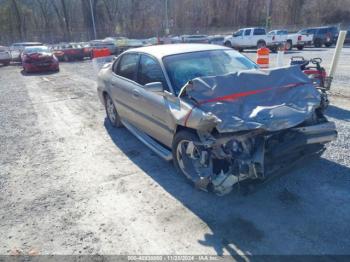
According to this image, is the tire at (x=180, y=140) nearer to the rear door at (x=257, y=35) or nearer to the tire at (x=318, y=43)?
the rear door at (x=257, y=35)

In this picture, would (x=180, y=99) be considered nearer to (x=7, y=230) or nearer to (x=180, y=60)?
(x=180, y=60)

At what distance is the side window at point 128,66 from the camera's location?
16.5ft

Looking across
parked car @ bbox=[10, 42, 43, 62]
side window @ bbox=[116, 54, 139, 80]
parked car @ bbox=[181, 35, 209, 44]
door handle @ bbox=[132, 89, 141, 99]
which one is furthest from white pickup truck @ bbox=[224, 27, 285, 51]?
door handle @ bbox=[132, 89, 141, 99]

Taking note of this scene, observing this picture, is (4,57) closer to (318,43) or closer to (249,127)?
(249,127)

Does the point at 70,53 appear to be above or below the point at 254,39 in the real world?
below

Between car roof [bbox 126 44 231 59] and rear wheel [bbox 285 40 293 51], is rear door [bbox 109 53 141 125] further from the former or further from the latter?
rear wheel [bbox 285 40 293 51]

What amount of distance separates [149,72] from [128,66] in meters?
0.93

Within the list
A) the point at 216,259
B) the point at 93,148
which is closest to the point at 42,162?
the point at 93,148

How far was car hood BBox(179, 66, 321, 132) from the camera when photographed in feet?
10.1

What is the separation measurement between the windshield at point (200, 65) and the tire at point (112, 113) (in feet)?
7.12

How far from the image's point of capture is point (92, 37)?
47.3 m

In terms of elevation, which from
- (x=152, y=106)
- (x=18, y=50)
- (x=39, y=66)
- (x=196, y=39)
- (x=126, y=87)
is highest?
(x=126, y=87)

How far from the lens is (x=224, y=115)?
3219 millimetres

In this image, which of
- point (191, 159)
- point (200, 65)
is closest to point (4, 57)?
point (200, 65)
